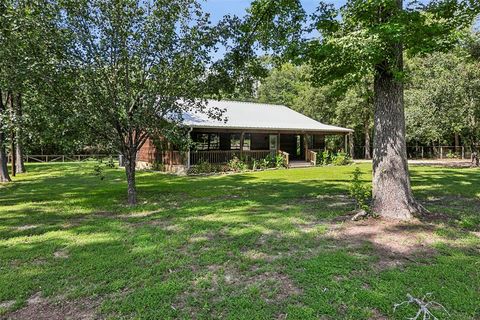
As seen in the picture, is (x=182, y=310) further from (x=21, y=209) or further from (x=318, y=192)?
(x=318, y=192)

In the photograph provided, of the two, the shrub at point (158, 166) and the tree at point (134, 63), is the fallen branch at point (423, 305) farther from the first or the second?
the shrub at point (158, 166)

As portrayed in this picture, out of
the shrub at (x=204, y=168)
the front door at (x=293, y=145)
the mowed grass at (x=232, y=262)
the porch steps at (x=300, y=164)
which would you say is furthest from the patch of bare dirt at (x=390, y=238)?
the front door at (x=293, y=145)

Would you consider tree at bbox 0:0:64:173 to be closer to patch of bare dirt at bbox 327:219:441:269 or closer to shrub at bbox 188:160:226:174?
patch of bare dirt at bbox 327:219:441:269

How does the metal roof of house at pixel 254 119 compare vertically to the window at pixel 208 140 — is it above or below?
above

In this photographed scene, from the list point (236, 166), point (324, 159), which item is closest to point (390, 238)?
point (236, 166)

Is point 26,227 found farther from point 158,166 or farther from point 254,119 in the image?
point 254,119

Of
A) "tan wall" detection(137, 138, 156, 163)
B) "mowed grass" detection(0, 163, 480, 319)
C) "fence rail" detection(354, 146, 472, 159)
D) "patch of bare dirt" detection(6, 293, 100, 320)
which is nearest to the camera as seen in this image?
"patch of bare dirt" detection(6, 293, 100, 320)

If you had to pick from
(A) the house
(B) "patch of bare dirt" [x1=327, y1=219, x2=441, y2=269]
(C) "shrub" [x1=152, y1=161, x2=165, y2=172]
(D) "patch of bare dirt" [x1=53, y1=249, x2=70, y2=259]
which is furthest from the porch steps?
(D) "patch of bare dirt" [x1=53, y1=249, x2=70, y2=259]

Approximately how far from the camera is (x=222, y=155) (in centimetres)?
1939

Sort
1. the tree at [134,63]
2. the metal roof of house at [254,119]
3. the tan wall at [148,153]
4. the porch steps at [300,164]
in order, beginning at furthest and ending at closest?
the porch steps at [300,164], the tan wall at [148,153], the metal roof of house at [254,119], the tree at [134,63]

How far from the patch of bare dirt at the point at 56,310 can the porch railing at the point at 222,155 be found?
572 inches

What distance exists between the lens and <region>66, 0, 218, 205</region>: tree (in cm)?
797

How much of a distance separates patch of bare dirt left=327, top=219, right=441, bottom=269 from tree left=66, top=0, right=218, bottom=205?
5324 millimetres

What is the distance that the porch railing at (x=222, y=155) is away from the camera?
18297 mm
